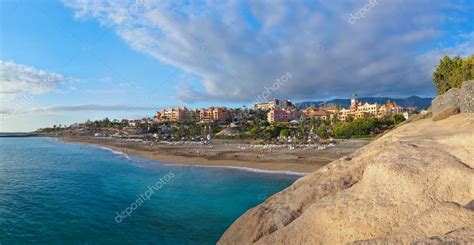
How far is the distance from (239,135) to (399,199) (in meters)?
119

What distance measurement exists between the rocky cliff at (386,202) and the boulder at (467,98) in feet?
22.7

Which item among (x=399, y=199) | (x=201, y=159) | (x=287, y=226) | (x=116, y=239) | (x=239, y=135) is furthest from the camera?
(x=239, y=135)

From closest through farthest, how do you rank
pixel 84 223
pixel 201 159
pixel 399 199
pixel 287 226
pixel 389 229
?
1. pixel 389 229
2. pixel 399 199
3. pixel 287 226
4. pixel 84 223
5. pixel 201 159

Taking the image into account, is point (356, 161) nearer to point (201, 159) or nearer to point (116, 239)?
point (116, 239)

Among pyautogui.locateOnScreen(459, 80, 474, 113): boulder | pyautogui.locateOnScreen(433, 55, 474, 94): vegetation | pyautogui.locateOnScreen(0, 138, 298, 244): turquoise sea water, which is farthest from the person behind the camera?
pyautogui.locateOnScreen(433, 55, 474, 94): vegetation

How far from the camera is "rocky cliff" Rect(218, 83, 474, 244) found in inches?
318

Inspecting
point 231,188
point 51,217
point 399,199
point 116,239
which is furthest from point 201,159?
point 399,199

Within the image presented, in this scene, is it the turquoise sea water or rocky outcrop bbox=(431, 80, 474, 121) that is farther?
the turquoise sea water

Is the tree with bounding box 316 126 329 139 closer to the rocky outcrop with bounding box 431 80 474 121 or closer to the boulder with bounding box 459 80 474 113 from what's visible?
the rocky outcrop with bounding box 431 80 474 121

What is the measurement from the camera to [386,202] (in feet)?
32.5

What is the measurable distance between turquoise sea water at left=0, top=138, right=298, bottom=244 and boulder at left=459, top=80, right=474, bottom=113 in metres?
14.7

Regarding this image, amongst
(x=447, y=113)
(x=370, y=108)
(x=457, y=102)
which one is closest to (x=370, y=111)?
(x=370, y=108)

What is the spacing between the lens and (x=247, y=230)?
13328 mm

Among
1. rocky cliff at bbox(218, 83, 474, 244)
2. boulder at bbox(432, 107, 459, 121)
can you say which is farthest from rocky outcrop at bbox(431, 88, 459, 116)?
rocky cliff at bbox(218, 83, 474, 244)
